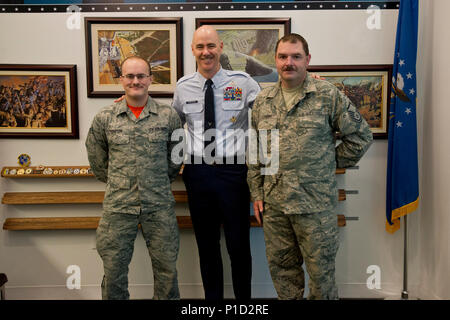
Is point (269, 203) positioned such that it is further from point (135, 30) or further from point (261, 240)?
point (135, 30)

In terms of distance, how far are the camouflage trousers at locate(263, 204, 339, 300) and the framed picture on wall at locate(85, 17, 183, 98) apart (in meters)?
1.38

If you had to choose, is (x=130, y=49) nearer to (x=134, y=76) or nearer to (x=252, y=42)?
(x=134, y=76)

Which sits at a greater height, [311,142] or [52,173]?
[311,142]

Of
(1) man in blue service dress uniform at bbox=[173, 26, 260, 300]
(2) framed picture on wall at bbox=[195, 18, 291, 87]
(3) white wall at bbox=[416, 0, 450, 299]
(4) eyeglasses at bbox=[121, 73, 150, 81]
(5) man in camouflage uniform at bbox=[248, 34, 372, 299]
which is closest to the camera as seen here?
(5) man in camouflage uniform at bbox=[248, 34, 372, 299]

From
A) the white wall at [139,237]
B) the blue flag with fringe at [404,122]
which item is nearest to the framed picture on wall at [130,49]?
the white wall at [139,237]

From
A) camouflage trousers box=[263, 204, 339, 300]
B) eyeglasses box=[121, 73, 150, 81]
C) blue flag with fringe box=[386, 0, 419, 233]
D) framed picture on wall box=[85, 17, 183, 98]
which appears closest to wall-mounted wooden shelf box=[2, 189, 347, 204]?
blue flag with fringe box=[386, 0, 419, 233]

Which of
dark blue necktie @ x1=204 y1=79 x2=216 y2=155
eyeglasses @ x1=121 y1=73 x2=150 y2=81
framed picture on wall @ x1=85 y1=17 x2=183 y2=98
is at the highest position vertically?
framed picture on wall @ x1=85 y1=17 x2=183 y2=98

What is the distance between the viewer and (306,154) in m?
1.93

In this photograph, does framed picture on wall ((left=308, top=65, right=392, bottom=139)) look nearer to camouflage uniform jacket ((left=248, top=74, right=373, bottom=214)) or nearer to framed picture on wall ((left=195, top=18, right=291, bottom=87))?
framed picture on wall ((left=195, top=18, right=291, bottom=87))

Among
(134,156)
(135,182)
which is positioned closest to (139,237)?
(135,182)

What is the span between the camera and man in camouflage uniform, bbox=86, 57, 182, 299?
2113 mm

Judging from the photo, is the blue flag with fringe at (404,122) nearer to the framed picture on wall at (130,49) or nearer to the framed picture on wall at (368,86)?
the framed picture on wall at (368,86)

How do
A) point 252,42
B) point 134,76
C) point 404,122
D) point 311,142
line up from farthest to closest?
point 252,42
point 404,122
point 134,76
point 311,142

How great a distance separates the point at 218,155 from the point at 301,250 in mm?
769
